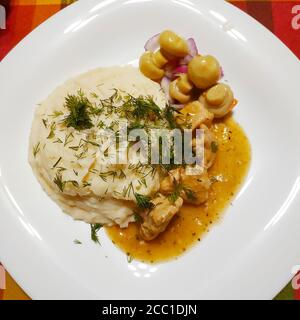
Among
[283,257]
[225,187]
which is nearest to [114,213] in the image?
[225,187]

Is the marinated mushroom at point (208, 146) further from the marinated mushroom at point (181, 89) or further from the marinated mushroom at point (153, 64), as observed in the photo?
the marinated mushroom at point (153, 64)

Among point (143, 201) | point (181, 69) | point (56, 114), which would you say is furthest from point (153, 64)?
point (143, 201)

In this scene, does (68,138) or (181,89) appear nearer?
(68,138)

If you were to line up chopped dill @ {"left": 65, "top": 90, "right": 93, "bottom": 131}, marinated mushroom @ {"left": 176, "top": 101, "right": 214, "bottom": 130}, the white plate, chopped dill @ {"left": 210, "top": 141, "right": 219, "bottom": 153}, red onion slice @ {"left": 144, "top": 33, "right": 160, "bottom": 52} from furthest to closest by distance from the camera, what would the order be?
red onion slice @ {"left": 144, "top": 33, "right": 160, "bottom": 52}, chopped dill @ {"left": 210, "top": 141, "right": 219, "bottom": 153}, marinated mushroom @ {"left": 176, "top": 101, "right": 214, "bottom": 130}, chopped dill @ {"left": 65, "top": 90, "right": 93, "bottom": 131}, the white plate

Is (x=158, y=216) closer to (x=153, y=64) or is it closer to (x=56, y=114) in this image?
(x=56, y=114)

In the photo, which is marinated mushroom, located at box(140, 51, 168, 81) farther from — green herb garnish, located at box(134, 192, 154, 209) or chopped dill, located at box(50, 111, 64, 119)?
green herb garnish, located at box(134, 192, 154, 209)

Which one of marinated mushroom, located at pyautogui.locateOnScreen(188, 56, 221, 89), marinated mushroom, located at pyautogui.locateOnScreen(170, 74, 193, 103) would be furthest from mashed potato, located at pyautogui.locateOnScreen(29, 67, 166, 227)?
marinated mushroom, located at pyautogui.locateOnScreen(188, 56, 221, 89)

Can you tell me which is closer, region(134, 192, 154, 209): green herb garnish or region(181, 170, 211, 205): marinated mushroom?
region(134, 192, 154, 209): green herb garnish
